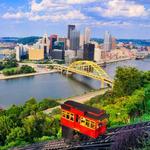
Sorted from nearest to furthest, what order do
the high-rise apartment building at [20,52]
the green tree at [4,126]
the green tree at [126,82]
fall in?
the green tree at [4,126], the green tree at [126,82], the high-rise apartment building at [20,52]

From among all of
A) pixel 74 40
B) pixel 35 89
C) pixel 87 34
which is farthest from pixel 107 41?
pixel 35 89

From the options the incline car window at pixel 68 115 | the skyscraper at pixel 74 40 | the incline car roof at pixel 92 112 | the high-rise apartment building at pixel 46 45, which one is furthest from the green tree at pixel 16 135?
the skyscraper at pixel 74 40

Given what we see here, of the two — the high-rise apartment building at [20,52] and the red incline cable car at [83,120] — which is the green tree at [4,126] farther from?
the high-rise apartment building at [20,52]

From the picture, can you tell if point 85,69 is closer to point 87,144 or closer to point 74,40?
point 74,40

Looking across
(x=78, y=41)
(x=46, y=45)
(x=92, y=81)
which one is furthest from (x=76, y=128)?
(x=78, y=41)

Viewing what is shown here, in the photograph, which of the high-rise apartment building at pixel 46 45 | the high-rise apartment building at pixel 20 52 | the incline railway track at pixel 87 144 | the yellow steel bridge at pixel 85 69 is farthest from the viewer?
the high-rise apartment building at pixel 46 45

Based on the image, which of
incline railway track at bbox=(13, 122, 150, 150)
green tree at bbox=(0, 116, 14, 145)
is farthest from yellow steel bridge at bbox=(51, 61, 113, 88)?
incline railway track at bbox=(13, 122, 150, 150)
